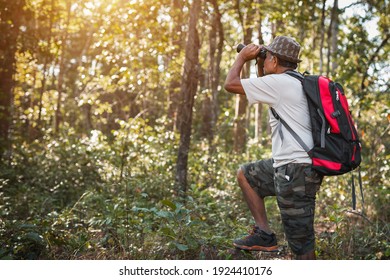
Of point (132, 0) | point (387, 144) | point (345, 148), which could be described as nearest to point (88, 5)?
point (132, 0)

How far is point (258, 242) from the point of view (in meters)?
5.41

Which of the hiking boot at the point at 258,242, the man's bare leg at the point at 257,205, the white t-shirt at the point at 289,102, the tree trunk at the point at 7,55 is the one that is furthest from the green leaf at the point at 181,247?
the tree trunk at the point at 7,55

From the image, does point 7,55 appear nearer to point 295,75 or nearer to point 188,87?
point 188,87

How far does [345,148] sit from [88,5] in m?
10.5

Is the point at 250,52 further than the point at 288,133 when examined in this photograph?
Yes

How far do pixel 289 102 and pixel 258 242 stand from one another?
1.57m

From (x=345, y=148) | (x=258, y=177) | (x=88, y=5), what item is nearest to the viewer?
(x=345, y=148)

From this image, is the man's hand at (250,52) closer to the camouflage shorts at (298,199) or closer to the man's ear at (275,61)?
the man's ear at (275,61)

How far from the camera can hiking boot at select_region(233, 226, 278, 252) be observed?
5410 mm

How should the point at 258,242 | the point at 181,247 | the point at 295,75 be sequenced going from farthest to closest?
the point at 181,247, the point at 258,242, the point at 295,75

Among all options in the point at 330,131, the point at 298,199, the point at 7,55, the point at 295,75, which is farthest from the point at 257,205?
the point at 7,55

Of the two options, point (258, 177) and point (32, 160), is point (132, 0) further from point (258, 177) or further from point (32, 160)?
point (258, 177)

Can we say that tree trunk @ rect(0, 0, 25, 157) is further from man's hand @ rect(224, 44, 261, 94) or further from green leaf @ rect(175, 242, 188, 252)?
man's hand @ rect(224, 44, 261, 94)
